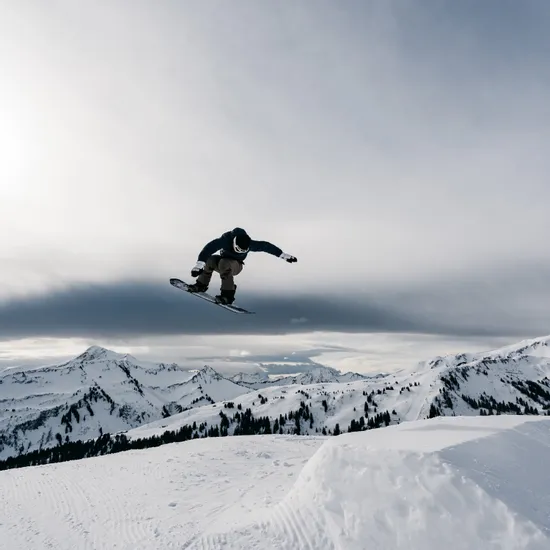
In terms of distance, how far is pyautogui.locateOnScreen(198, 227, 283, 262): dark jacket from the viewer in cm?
1566

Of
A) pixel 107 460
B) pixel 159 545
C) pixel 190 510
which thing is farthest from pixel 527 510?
pixel 107 460

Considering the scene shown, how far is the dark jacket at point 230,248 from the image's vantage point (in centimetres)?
1566

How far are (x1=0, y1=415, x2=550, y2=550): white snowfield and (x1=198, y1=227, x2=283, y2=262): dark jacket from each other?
8462mm

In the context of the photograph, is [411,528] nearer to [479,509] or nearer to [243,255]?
[479,509]

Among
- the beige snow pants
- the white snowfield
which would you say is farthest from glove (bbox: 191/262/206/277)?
the white snowfield

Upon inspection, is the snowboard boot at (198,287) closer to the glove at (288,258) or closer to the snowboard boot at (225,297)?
the snowboard boot at (225,297)

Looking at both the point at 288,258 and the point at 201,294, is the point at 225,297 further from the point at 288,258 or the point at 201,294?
the point at 288,258

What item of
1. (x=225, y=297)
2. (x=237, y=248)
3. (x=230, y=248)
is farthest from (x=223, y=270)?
(x=237, y=248)

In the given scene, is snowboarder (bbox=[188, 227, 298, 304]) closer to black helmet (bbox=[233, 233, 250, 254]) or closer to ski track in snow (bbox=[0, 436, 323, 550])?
black helmet (bbox=[233, 233, 250, 254])

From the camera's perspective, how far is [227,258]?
650 inches

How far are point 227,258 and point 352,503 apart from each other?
10.2 metres

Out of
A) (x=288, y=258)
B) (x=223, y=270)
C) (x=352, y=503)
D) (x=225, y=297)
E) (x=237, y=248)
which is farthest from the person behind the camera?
(x=225, y=297)

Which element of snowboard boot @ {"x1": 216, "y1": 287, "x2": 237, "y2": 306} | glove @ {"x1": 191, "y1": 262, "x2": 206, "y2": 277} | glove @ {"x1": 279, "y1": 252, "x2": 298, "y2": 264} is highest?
glove @ {"x1": 279, "y1": 252, "x2": 298, "y2": 264}

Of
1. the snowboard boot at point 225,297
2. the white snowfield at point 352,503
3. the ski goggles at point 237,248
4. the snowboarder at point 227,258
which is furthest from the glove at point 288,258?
the white snowfield at point 352,503
